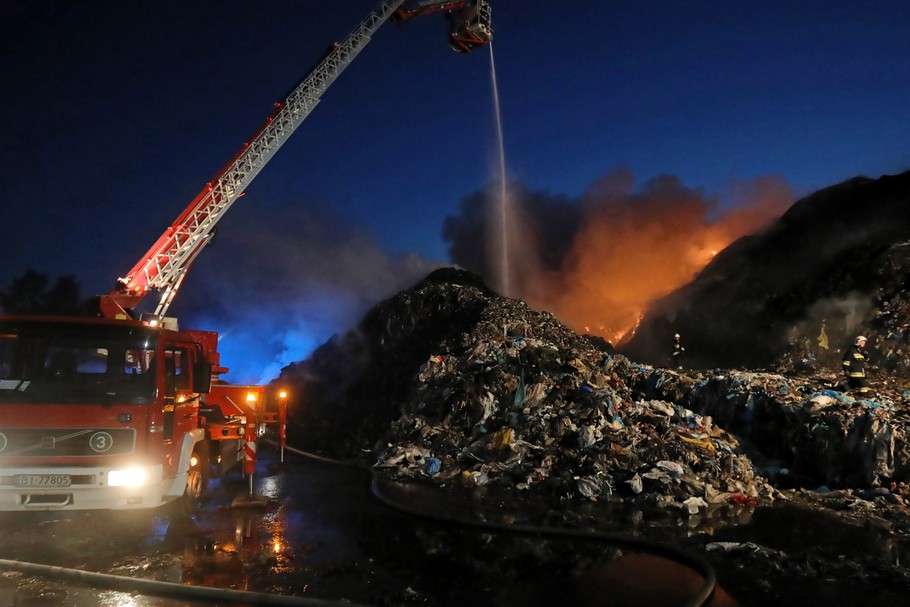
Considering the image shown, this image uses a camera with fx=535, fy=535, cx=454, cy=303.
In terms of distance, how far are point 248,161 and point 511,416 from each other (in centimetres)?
1013

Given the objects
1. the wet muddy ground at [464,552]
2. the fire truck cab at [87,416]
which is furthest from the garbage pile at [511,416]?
the fire truck cab at [87,416]

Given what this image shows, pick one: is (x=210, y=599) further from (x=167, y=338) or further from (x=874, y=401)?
(x=874, y=401)

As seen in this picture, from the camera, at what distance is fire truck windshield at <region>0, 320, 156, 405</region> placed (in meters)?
6.24

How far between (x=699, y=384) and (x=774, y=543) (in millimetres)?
7501

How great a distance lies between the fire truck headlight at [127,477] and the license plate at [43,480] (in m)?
0.42

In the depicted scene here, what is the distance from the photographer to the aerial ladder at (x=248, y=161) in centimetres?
1315

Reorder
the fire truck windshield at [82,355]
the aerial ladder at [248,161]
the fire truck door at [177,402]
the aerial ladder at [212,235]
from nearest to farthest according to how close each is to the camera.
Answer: the fire truck windshield at [82,355] < the fire truck door at [177,402] < the aerial ladder at [212,235] < the aerial ladder at [248,161]

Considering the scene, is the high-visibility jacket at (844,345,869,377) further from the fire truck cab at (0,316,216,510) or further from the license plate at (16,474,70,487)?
the license plate at (16,474,70,487)

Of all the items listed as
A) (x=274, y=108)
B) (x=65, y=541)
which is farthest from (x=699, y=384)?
(x=274, y=108)

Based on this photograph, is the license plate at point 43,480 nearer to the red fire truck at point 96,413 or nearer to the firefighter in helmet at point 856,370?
the red fire truck at point 96,413

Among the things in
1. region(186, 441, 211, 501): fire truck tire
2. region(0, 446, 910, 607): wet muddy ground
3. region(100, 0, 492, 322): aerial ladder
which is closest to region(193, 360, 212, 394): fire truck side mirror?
region(186, 441, 211, 501): fire truck tire

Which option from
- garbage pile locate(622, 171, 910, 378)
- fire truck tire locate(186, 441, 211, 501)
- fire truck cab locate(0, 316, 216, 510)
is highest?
garbage pile locate(622, 171, 910, 378)

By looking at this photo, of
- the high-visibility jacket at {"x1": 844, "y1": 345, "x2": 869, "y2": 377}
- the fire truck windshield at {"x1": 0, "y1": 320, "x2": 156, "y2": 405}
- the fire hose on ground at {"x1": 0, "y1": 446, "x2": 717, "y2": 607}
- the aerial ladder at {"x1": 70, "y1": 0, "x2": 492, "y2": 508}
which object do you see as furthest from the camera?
the high-visibility jacket at {"x1": 844, "y1": 345, "x2": 869, "y2": 377}

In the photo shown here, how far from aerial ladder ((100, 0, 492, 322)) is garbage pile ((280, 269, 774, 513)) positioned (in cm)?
634
